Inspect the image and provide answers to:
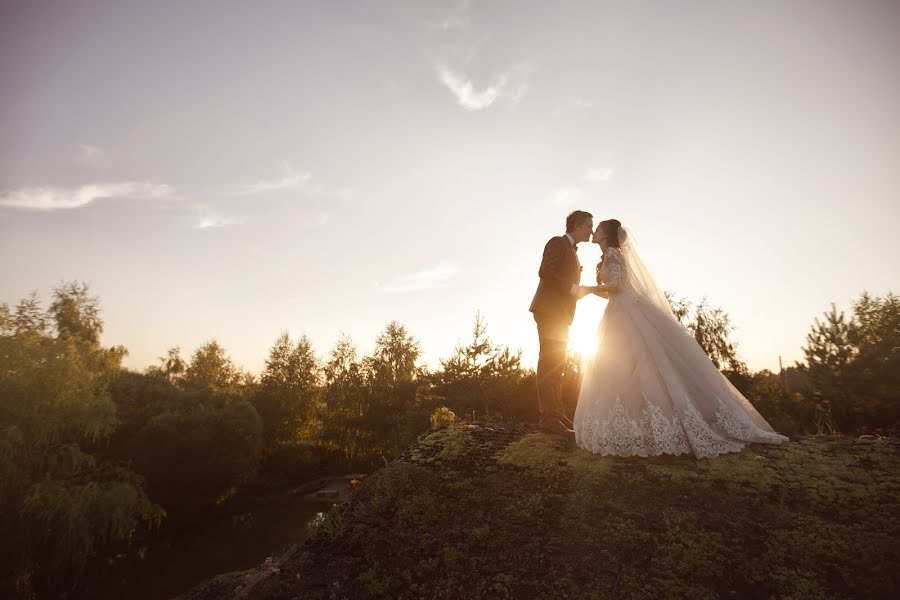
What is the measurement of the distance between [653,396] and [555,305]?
2.05m

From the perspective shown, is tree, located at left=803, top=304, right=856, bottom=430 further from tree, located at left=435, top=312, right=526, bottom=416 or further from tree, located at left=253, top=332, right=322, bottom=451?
tree, located at left=253, top=332, right=322, bottom=451

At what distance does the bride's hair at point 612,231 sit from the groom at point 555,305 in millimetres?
523

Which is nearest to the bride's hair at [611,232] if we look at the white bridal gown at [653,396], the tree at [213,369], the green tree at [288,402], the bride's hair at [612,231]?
the bride's hair at [612,231]

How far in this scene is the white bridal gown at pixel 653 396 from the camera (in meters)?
5.42

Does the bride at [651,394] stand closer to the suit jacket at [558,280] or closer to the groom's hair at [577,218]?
the suit jacket at [558,280]

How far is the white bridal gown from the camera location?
542 centimetres

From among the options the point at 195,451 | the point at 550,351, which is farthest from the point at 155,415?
the point at 550,351

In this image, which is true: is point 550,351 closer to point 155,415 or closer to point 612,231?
point 612,231

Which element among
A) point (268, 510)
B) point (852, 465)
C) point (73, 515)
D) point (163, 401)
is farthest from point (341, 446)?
point (852, 465)

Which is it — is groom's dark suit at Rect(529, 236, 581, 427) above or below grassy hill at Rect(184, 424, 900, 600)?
above

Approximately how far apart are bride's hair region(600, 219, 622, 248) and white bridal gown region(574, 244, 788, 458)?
2.38 ft

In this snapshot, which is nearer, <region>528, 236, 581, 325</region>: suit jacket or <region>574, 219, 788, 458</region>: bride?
Answer: <region>574, 219, 788, 458</region>: bride

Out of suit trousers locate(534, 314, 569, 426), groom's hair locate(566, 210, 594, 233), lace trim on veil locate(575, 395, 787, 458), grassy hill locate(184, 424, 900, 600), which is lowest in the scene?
grassy hill locate(184, 424, 900, 600)

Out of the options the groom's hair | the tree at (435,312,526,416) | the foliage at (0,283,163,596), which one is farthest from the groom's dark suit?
the foliage at (0,283,163,596)
